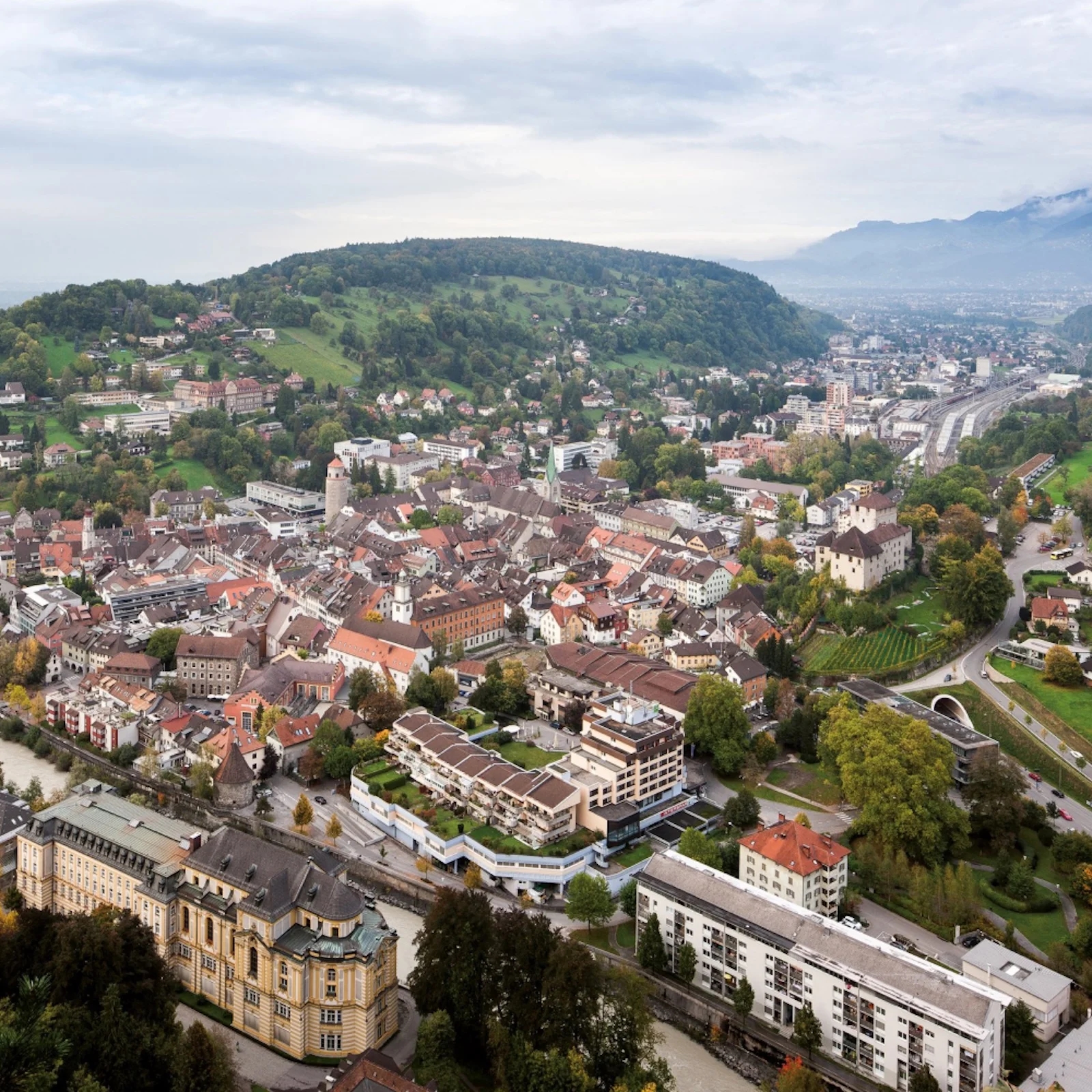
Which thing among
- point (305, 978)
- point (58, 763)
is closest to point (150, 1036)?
point (305, 978)

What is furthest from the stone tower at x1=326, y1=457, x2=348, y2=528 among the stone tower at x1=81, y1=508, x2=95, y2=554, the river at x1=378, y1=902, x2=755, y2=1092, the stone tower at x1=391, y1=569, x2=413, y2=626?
the river at x1=378, y1=902, x2=755, y2=1092

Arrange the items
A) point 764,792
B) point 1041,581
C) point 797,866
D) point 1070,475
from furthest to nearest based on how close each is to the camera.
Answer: point 1070,475
point 1041,581
point 764,792
point 797,866

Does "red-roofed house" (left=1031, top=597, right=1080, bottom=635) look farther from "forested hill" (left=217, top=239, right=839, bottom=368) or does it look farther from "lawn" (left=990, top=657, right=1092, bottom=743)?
"forested hill" (left=217, top=239, right=839, bottom=368)

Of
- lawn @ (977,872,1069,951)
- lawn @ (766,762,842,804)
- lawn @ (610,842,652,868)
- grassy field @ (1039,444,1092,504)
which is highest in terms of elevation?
grassy field @ (1039,444,1092,504)

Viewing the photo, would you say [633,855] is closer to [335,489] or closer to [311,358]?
[335,489]

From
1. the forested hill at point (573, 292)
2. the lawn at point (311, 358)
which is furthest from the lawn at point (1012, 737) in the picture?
the forested hill at point (573, 292)

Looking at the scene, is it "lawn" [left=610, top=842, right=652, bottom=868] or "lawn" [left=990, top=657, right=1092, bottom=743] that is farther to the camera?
"lawn" [left=990, top=657, right=1092, bottom=743]

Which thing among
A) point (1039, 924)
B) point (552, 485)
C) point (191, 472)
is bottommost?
point (1039, 924)

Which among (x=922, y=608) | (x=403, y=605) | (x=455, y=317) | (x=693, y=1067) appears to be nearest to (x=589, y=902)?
(x=693, y=1067)
